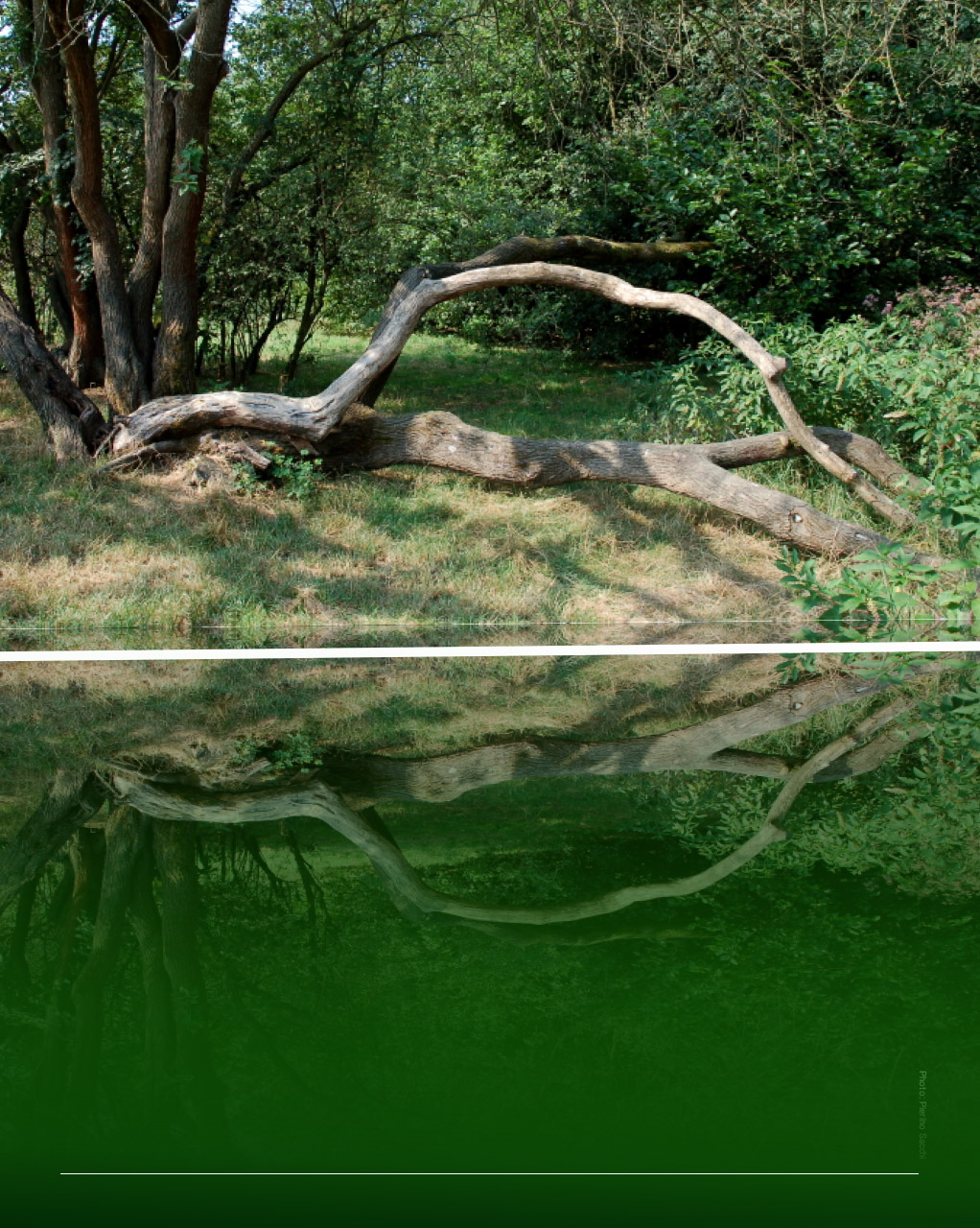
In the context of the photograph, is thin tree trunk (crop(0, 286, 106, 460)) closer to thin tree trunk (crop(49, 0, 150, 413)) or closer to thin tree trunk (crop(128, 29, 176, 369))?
thin tree trunk (crop(49, 0, 150, 413))

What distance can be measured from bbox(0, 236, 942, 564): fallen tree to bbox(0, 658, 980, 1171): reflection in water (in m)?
6.13

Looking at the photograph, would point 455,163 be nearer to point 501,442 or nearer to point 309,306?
point 309,306

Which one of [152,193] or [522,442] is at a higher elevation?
[152,193]

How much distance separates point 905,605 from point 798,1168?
702 cm

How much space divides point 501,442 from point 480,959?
865 cm

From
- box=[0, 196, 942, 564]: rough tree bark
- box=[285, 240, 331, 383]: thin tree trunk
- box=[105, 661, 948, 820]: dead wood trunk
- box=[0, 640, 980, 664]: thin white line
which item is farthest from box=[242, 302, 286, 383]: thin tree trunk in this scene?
box=[105, 661, 948, 820]: dead wood trunk

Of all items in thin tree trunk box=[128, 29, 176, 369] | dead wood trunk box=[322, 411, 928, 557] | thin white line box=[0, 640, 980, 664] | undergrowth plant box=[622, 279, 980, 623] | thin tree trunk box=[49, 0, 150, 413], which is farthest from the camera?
thin tree trunk box=[128, 29, 176, 369]

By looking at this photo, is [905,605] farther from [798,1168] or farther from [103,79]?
[103,79]

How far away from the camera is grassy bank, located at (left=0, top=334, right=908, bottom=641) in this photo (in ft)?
29.8

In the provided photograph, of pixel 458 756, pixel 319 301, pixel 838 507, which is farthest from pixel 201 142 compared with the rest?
pixel 458 756

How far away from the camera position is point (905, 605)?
8367 millimetres

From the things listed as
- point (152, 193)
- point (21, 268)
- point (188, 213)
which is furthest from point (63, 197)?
point (21, 268)

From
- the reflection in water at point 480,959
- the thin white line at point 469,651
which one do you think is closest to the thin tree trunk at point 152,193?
the thin white line at point 469,651

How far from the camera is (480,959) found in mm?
2627
